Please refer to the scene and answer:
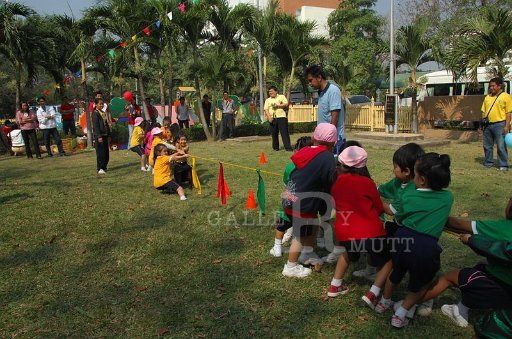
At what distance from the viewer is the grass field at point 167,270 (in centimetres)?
337

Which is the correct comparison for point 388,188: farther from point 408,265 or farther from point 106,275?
point 106,275

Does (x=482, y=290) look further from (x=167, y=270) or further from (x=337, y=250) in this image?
(x=167, y=270)

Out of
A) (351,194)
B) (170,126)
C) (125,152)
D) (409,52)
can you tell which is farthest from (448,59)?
(351,194)

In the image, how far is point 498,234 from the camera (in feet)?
8.98

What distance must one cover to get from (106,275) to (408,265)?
2.84 metres

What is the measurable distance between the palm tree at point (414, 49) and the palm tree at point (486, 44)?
3.99 metres

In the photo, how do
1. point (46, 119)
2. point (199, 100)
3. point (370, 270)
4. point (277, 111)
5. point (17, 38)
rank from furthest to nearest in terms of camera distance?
point (199, 100), point (17, 38), point (46, 119), point (277, 111), point (370, 270)

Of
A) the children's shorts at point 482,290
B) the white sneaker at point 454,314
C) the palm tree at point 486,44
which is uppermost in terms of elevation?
the palm tree at point 486,44

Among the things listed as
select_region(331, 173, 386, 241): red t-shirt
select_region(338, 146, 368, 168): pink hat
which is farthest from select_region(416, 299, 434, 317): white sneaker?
select_region(338, 146, 368, 168): pink hat

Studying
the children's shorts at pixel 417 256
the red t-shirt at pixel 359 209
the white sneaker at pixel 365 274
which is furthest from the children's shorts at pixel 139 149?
the children's shorts at pixel 417 256

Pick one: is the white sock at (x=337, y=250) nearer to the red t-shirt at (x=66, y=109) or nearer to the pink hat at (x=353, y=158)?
the pink hat at (x=353, y=158)

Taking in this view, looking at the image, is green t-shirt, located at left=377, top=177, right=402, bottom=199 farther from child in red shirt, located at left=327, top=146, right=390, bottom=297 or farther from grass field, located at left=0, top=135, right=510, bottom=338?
grass field, located at left=0, top=135, right=510, bottom=338

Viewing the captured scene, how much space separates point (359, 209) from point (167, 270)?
2.05 meters

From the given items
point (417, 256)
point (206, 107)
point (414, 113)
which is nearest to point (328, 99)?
point (417, 256)
